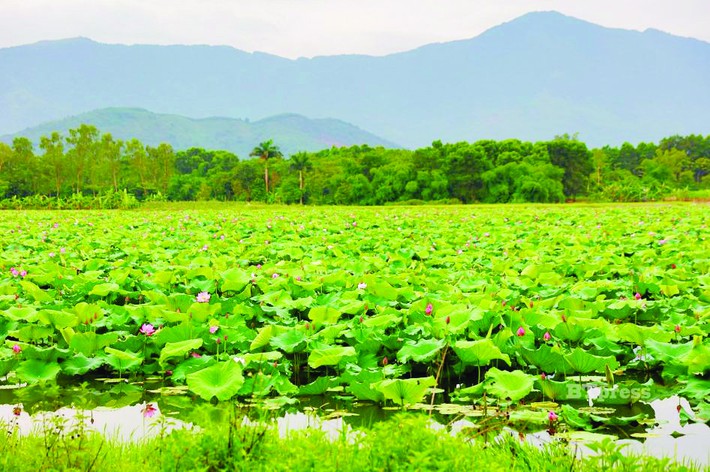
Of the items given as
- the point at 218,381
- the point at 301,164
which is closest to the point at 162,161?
the point at 301,164

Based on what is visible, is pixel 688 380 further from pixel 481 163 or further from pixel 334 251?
pixel 481 163

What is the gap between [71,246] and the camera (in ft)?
30.7

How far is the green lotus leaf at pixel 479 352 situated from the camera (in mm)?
3459

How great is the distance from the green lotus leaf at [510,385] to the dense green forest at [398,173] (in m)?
46.9

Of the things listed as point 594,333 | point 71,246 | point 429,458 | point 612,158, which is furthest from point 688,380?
point 612,158

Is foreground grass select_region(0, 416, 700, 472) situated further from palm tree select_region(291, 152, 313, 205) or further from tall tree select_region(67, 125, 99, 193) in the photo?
palm tree select_region(291, 152, 313, 205)

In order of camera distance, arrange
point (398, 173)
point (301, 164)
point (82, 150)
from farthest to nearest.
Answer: point (301, 164)
point (398, 173)
point (82, 150)

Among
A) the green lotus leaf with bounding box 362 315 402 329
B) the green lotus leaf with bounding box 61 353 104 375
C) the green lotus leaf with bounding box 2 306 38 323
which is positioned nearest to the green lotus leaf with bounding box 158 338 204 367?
the green lotus leaf with bounding box 61 353 104 375

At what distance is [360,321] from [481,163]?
51.4 m

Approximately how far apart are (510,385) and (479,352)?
39cm

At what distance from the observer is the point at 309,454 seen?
228cm

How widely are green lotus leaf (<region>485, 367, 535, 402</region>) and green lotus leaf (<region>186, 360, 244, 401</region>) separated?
1242mm

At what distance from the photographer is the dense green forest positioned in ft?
172

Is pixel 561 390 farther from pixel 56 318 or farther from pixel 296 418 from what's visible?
pixel 56 318
